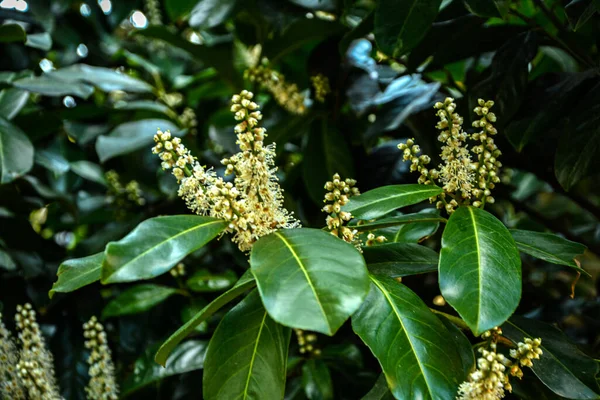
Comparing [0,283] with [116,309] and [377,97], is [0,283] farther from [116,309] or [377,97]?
[377,97]

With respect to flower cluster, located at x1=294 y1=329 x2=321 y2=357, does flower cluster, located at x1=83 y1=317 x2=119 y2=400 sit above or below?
above

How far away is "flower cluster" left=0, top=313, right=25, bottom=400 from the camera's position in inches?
48.7

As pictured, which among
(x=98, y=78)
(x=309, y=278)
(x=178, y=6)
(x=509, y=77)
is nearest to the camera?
(x=309, y=278)

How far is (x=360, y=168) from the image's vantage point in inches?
64.2

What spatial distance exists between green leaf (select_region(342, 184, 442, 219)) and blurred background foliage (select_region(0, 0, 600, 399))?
6.3 inches

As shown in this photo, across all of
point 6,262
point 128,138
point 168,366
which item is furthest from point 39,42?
point 168,366

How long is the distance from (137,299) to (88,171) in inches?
18.5

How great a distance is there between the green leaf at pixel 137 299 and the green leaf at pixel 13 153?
0.37 metres

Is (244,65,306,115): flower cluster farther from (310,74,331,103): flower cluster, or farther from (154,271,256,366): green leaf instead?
(154,271,256,366): green leaf

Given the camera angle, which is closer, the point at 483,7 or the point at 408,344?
the point at 408,344

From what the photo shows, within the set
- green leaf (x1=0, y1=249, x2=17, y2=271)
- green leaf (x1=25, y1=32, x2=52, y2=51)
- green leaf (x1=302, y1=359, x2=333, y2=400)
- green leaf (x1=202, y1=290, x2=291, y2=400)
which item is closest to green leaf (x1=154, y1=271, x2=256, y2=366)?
green leaf (x1=202, y1=290, x2=291, y2=400)

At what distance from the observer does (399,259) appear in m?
0.93

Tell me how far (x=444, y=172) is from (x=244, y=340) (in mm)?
365

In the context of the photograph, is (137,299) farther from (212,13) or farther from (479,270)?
(479,270)
